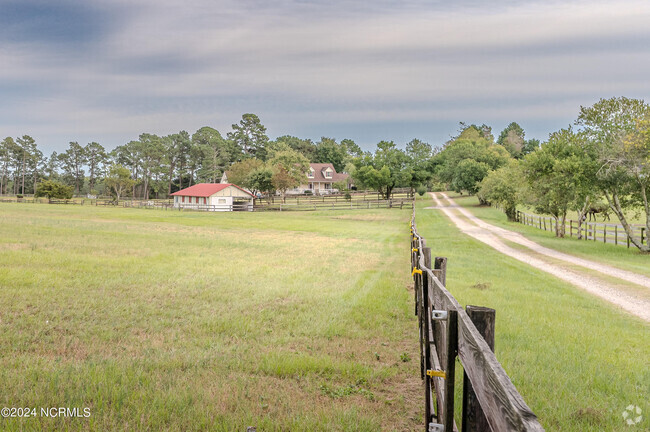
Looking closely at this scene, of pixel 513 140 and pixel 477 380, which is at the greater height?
pixel 513 140

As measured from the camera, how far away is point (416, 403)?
517 cm

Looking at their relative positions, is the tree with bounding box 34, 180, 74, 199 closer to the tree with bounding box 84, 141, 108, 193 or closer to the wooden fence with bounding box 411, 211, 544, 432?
the tree with bounding box 84, 141, 108, 193

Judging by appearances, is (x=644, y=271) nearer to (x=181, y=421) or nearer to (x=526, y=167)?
(x=526, y=167)

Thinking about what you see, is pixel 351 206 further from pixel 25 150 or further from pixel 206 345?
pixel 25 150

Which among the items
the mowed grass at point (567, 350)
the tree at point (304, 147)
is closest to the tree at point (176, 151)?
the tree at point (304, 147)

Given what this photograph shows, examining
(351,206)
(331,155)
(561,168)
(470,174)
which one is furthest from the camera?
(331,155)

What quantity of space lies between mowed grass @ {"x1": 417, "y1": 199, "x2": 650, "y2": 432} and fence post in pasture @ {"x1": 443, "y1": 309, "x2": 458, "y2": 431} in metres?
2.01

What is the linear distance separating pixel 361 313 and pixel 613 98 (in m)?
20.0

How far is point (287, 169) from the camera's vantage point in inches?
3214

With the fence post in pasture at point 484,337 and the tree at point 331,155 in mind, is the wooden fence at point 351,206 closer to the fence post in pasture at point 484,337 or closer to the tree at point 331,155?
the fence post in pasture at point 484,337

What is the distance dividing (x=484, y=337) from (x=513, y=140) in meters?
164

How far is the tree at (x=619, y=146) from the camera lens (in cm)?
2009

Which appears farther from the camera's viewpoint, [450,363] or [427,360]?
[427,360]

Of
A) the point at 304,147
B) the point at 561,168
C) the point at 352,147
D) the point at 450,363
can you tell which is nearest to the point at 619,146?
the point at 561,168
